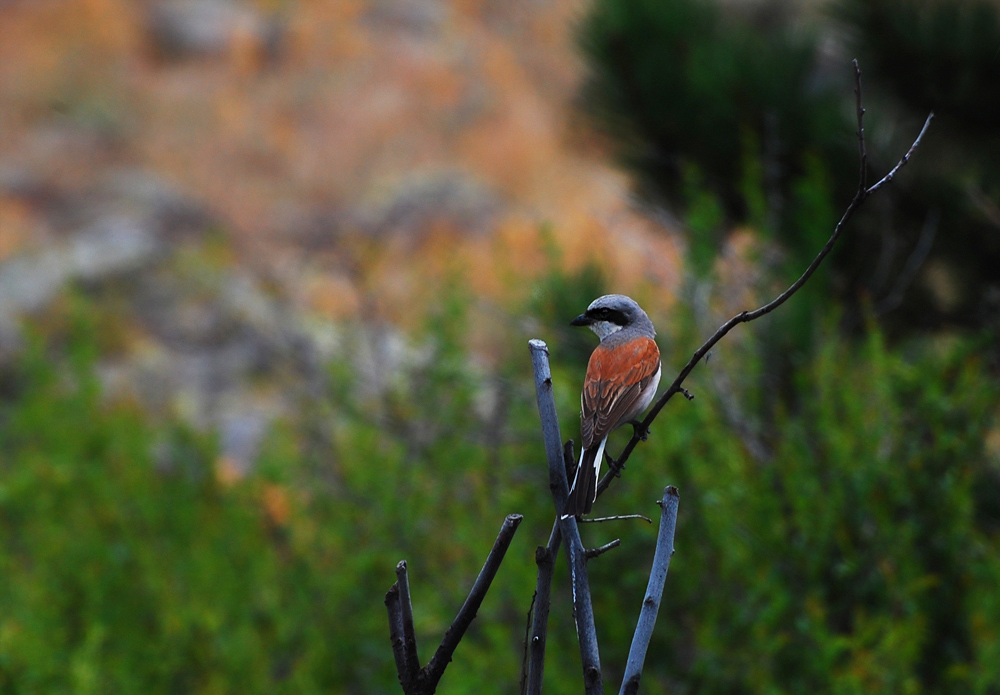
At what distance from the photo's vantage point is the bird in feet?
4.94

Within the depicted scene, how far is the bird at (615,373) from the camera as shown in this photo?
150cm

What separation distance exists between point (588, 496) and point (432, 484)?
359 cm

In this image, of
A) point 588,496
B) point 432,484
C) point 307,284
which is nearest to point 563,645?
point 432,484

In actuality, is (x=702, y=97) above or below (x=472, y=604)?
above

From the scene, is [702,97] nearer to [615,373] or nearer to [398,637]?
[615,373]

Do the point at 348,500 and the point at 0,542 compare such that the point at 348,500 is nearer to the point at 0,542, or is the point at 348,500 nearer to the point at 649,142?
the point at 0,542

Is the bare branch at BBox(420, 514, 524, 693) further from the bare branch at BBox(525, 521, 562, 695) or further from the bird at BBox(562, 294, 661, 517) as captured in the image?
the bird at BBox(562, 294, 661, 517)

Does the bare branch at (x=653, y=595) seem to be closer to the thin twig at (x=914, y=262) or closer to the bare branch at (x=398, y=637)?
the bare branch at (x=398, y=637)

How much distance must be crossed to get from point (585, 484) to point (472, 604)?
0.80ft

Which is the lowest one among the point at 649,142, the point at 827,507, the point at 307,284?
the point at 827,507

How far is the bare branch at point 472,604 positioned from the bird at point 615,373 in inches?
16.9

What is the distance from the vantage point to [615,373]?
1576 millimetres

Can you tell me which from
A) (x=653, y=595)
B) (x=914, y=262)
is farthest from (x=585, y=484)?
(x=914, y=262)

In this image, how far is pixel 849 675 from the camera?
8.97 ft
